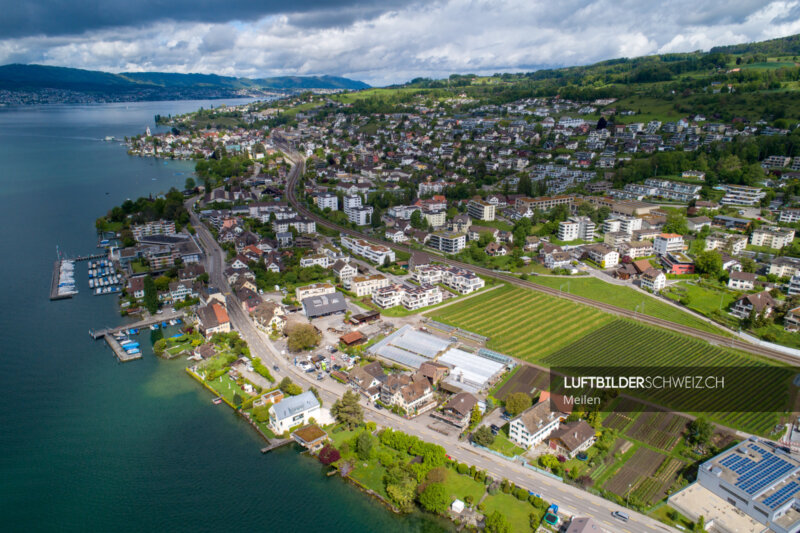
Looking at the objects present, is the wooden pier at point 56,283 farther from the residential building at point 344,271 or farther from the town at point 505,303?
the residential building at point 344,271

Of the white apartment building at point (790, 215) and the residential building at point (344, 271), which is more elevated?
the white apartment building at point (790, 215)

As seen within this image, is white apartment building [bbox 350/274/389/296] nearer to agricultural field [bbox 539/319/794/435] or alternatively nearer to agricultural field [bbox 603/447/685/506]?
agricultural field [bbox 539/319/794/435]

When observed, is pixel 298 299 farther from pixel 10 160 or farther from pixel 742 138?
pixel 10 160

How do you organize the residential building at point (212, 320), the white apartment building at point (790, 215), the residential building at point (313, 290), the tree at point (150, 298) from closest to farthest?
the residential building at point (212, 320) < the tree at point (150, 298) < the residential building at point (313, 290) < the white apartment building at point (790, 215)

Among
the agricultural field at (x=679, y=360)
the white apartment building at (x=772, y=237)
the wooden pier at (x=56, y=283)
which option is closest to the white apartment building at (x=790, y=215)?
the white apartment building at (x=772, y=237)

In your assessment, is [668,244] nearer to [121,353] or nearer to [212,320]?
[212,320]

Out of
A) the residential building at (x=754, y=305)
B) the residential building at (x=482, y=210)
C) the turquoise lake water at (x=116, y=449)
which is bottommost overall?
the turquoise lake water at (x=116, y=449)

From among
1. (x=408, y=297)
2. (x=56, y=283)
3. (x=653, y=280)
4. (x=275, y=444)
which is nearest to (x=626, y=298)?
(x=653, y=280)
